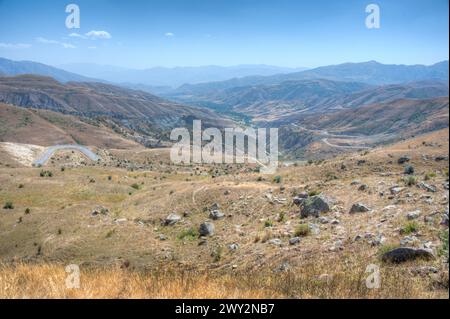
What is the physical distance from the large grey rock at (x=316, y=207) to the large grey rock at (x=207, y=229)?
14.6 feet

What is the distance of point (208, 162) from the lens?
269 ft

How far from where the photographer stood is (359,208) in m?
15.0

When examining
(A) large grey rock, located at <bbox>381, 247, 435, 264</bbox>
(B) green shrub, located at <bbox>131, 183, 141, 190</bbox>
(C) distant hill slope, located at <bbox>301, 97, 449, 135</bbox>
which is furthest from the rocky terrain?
(C) distant hill slope, located at <bbox>301, 97, 449, 135</bbox>

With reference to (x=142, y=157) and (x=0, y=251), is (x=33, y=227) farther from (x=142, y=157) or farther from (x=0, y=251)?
(x=142, y=157)

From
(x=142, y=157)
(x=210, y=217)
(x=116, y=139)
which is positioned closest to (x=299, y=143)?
(x=116, y=139)

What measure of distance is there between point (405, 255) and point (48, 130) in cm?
11555

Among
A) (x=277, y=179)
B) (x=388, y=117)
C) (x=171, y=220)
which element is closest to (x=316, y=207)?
(x=171, y=220)

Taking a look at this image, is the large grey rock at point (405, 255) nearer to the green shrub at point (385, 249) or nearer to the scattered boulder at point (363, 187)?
the green shrub at point (385, 249)

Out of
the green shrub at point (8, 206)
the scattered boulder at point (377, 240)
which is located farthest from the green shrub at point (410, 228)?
the green shrub at point (8, 206)

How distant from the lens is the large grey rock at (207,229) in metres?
17.2

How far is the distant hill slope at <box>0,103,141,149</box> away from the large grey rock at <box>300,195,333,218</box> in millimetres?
94428

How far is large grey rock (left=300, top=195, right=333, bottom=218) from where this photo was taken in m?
16.0
